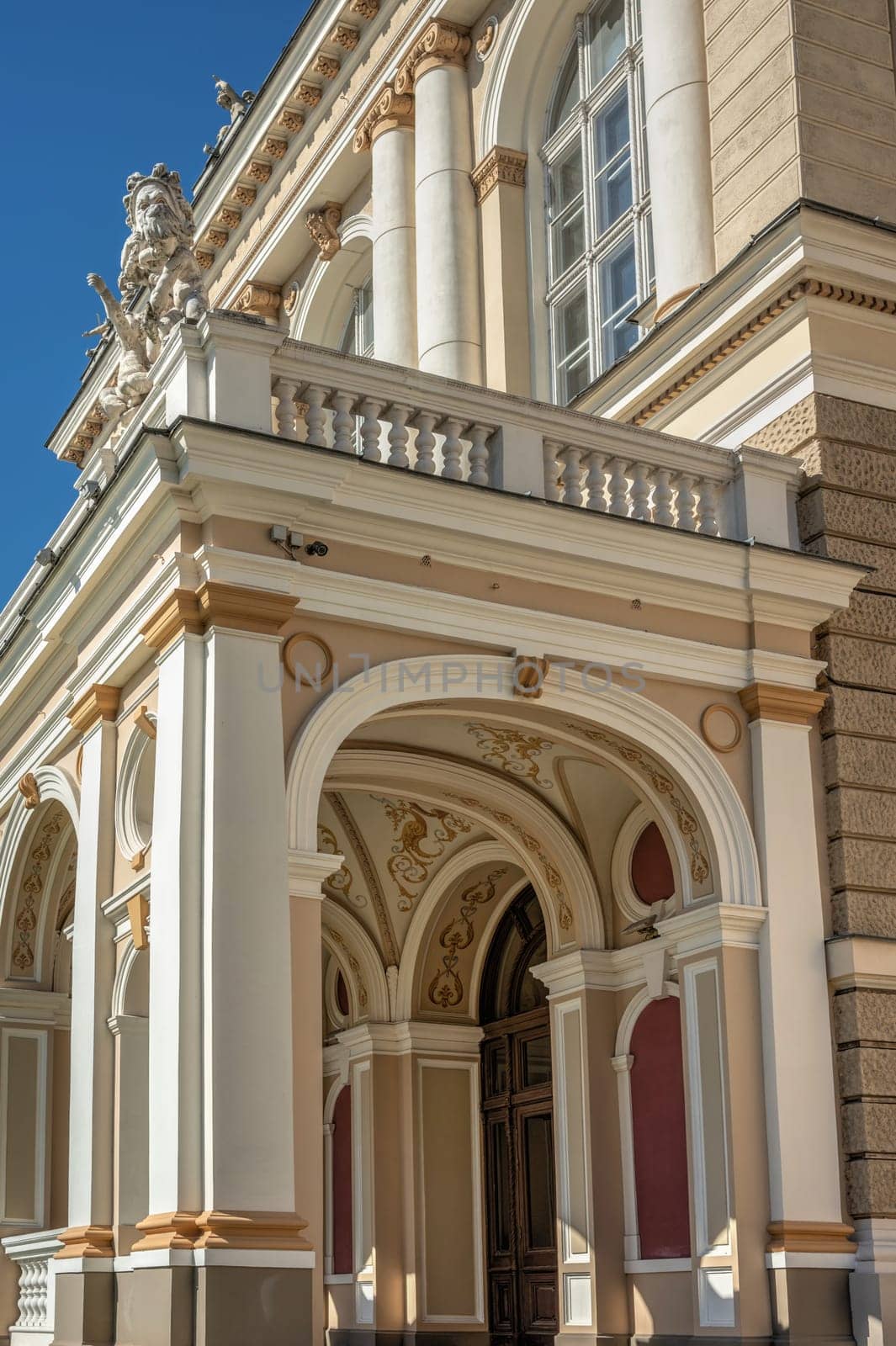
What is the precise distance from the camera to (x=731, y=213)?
14.2 metres

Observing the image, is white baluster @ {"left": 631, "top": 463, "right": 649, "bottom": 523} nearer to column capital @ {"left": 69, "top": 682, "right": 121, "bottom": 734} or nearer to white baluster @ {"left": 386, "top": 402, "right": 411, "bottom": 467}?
white baluster @ {"left": 386, "top": 402, "right": 411, "bottom": 467}

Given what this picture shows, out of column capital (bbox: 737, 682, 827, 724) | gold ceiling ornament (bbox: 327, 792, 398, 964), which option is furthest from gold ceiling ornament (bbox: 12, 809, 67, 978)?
column capital (bbox: 737, 682, 827, 724)

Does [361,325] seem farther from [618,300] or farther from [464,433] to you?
[464,433]

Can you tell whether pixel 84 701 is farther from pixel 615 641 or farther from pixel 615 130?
pixel 615 130

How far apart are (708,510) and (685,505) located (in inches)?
9.1

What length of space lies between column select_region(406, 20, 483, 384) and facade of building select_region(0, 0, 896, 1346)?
174 cm

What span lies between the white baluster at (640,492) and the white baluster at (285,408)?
8.00 ft

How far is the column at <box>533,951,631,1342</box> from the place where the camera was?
12234 mm

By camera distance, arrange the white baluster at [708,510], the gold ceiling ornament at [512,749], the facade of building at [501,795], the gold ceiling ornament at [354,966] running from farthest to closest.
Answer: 1. the gold ceiling ornament at [354,966]
2. the gold ceiling ornament at [512,749]
3. the white baluster at [708,510]
4. the facade of building at [501,795]

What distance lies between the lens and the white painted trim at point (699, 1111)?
Answer: 10820 millimetres

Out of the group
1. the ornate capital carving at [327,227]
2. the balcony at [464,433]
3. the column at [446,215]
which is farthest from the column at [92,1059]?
the ornate capital carving at [327,227]

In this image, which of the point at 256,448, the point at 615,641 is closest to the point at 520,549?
the point at 615,641

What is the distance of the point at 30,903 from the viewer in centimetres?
1509

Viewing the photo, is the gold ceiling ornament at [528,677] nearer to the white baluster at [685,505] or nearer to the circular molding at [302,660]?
the circular molding at [302,660]
